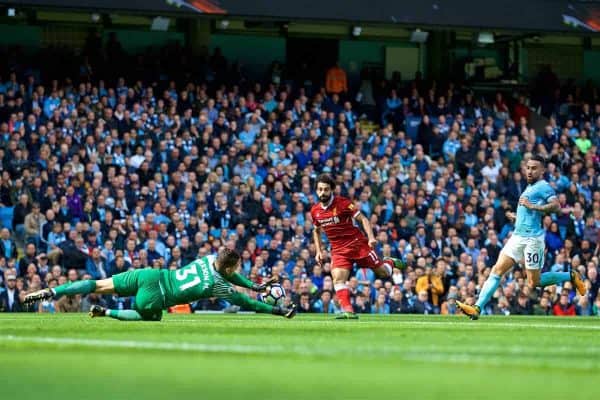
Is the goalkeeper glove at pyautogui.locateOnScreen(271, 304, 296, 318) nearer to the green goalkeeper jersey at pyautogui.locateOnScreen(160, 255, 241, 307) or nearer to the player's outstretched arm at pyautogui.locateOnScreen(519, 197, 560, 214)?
the green goalkeeper jersey at pyautogui.locateOnScreen(160, 255, 241, 307)

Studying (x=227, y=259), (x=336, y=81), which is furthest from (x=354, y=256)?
(x=336, y=81)

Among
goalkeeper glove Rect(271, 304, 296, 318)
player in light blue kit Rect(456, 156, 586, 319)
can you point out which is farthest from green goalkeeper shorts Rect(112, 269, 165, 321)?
player in light blue kit Rect(456, 156, 586, 319)

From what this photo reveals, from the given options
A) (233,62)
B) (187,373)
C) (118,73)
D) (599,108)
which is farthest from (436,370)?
(599,108)

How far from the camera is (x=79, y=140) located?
28.9 m

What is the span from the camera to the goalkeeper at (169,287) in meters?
15.3

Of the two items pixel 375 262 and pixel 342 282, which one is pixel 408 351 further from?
pixel 375 262

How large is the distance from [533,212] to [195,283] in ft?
17.2

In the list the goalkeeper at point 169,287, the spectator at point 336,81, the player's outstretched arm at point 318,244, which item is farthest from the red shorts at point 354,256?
the spectator at point 336,81

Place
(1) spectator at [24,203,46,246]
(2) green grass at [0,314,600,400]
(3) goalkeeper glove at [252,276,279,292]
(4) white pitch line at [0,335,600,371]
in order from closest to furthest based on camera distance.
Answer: (2) green grass at [0,314,600,400] < (4) white pitch line at [0,335,600,371] < (3) goalkeeper glove at [252,276,279,292] < (1) spectator at [24,203,46,246]

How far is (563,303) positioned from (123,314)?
48.7 feet

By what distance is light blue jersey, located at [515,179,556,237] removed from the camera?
18141 mm

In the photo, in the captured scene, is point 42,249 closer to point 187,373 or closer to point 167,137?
point 167,137

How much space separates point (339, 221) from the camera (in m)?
19.4

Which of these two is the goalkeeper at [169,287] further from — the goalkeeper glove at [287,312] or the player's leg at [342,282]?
the player's leg at [342,282]
